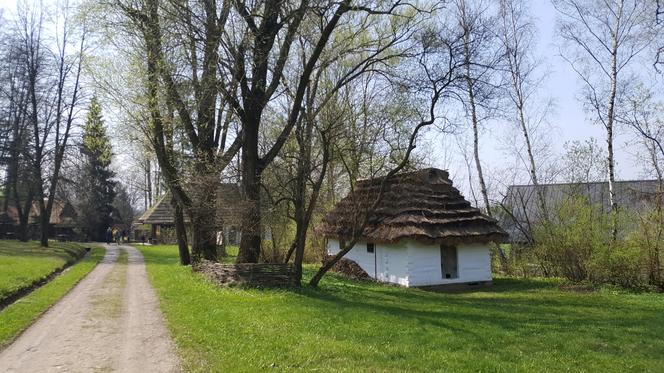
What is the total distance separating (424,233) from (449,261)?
281 centimetres

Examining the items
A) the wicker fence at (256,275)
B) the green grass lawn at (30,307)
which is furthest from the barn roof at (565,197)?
the green grass lawn at (30,307)

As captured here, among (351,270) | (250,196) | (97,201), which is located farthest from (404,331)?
(97,201)

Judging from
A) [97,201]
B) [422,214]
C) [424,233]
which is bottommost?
[424,233]

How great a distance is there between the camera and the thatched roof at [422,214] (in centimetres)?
1973

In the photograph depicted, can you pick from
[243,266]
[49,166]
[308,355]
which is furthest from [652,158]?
[49,166]

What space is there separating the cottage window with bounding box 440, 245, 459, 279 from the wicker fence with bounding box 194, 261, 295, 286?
7552 millimetres

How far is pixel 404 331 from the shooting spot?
9656 mm

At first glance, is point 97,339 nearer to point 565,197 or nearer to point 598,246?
point 598,246

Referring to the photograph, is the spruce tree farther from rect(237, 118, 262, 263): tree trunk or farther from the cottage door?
rect(237, 118, 262, 263): tree trunk

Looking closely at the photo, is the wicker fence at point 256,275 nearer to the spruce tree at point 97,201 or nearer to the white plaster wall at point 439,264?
the white plaster wall at point 439,264

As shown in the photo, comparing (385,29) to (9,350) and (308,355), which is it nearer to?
(308,355)

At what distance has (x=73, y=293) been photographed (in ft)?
49.5

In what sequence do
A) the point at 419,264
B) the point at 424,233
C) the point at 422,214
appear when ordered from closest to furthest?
the point at 424,233 → the point at 419,264 → the point at 422,214

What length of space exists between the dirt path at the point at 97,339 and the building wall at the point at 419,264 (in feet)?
31.5
